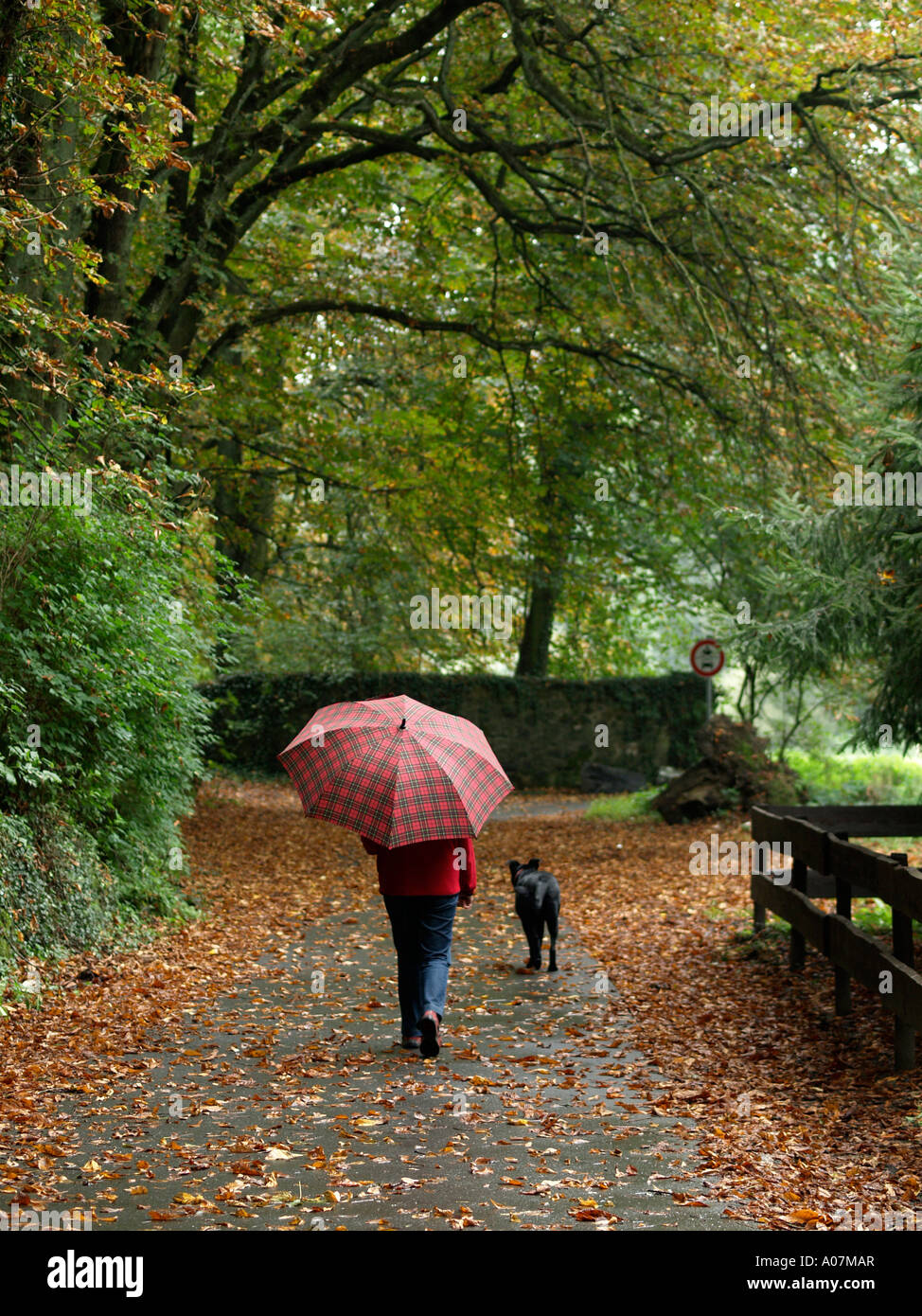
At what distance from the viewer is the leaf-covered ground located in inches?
187

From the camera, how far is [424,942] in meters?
7.04

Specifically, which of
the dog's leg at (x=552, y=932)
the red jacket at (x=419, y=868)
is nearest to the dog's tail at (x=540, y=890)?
the dog's leg at (x=552, y=932)

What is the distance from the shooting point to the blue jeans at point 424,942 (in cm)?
703

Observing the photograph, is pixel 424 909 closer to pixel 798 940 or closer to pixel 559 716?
pixel 798 940

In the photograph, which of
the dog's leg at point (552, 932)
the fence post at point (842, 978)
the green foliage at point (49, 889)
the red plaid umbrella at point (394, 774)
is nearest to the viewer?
the red plaid umbrella at point (394, 774)

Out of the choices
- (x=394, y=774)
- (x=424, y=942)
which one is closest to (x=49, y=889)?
(x=424, y=942)

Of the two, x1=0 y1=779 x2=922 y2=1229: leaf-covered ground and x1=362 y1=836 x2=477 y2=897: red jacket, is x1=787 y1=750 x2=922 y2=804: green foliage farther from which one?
x1=362 y1=836 x2=477 y2=897: red jacket

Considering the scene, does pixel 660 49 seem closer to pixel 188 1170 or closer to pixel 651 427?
pixel 651 427

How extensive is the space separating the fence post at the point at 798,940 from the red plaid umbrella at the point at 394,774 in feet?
10.3

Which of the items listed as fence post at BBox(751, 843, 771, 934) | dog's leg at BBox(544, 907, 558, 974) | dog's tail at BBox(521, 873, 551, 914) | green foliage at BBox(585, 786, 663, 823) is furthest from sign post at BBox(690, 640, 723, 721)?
dog's tail at BBox(521, 873, 551, 914)

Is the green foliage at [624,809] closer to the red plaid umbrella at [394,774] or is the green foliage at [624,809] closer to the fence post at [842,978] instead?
the fence post at [842,978]

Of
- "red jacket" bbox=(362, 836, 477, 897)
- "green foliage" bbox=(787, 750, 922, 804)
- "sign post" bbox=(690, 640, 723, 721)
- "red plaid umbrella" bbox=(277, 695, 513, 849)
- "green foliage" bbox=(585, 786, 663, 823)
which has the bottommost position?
"green foliage" bbox=(585, 786, 663, 823)

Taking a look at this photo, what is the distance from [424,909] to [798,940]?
3349mm

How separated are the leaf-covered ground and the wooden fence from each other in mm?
347
